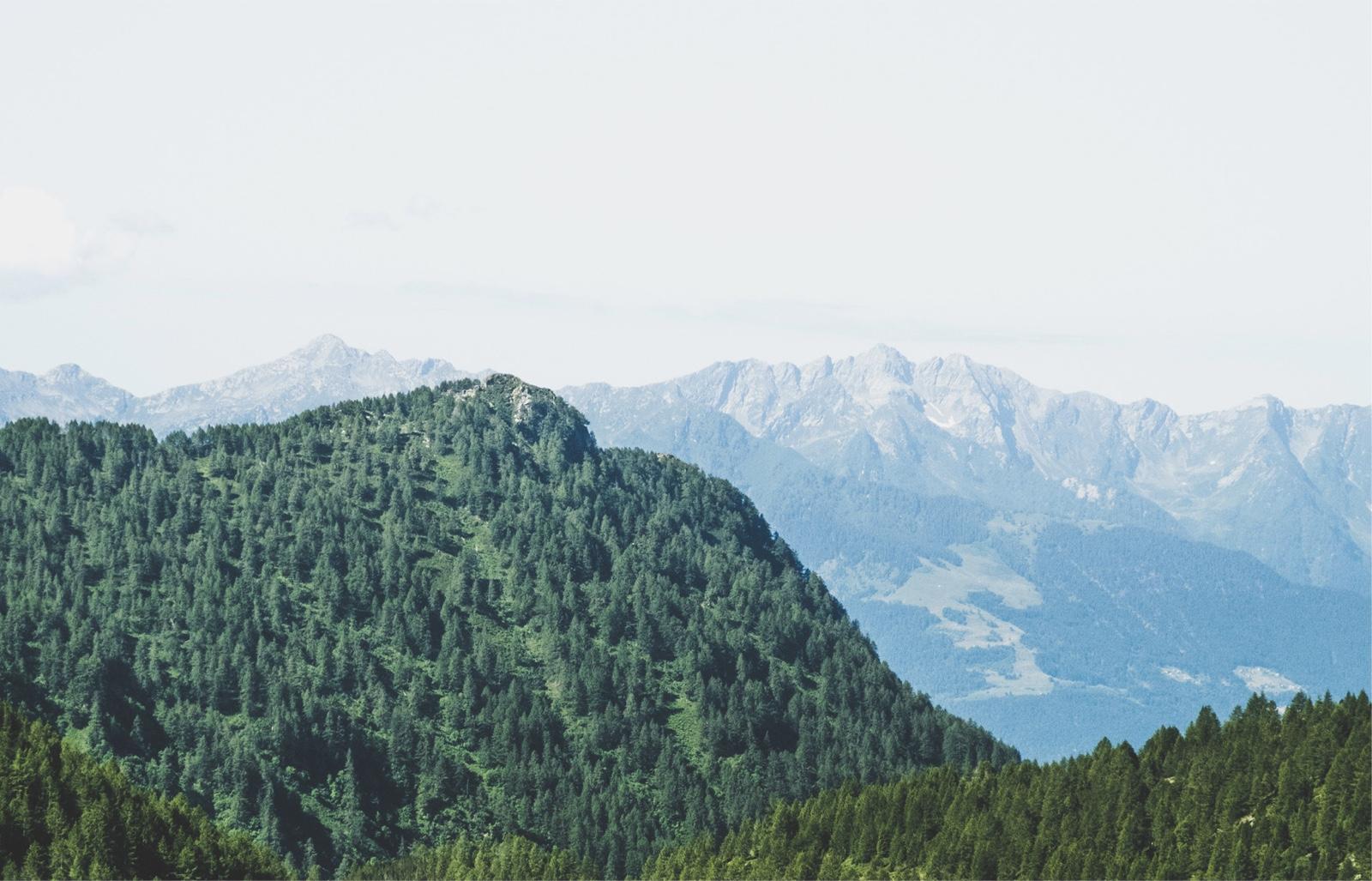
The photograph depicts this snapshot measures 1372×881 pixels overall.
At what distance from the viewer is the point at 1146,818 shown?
16938cm

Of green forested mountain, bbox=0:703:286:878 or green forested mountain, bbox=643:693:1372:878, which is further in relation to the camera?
green forested mountain, bbox=0:703:286:878

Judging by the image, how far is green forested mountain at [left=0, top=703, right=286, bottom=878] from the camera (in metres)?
169

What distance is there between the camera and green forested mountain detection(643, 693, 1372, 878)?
15038cm

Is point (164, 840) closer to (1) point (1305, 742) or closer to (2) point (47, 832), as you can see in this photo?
(2) point (47, 832)

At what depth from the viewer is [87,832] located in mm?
172750

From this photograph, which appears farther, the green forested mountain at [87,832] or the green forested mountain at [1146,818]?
the green forested mountain at [87,832]

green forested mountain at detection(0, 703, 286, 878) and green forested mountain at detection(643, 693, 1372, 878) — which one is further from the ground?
green forested mountain at detection(643, 693, 1372, 878)

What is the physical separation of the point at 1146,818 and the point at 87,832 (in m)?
128

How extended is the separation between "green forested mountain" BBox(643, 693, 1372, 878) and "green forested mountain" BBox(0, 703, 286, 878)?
214ft

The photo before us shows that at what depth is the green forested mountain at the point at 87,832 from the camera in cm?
16925

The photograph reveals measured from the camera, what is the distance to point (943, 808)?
192m

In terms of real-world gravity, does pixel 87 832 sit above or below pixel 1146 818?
below

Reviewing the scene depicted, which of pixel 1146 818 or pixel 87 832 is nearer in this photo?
pixel 1146 818

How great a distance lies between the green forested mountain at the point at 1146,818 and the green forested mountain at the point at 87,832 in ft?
214
